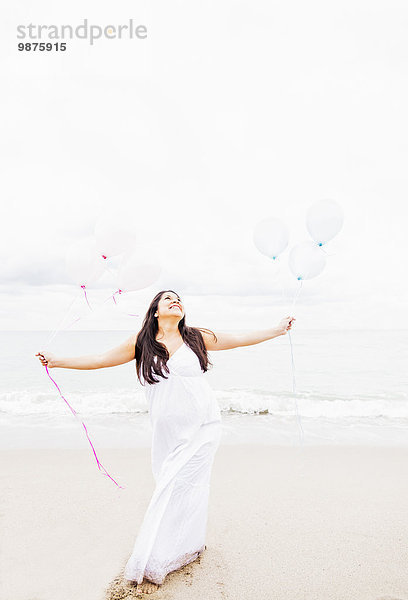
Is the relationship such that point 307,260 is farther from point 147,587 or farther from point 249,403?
point 249,403

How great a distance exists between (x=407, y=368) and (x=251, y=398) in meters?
9.26

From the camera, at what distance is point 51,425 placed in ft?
26.8

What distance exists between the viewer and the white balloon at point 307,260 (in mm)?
4059

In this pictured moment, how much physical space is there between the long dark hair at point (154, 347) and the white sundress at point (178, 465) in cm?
6

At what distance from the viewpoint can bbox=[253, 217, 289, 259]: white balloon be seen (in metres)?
4.04

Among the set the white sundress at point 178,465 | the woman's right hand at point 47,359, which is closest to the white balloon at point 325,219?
the white sundress at point 178,465

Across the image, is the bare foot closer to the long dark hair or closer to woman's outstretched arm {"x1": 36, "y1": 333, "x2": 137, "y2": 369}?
the long dark hair

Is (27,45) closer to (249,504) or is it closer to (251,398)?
(249,504)

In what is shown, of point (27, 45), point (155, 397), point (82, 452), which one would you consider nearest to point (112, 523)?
point (155, 397)

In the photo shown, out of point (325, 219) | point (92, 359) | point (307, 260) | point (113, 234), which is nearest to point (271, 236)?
point (307, 260)

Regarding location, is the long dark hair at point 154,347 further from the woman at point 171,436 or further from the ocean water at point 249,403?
the ocean water at point 249,403

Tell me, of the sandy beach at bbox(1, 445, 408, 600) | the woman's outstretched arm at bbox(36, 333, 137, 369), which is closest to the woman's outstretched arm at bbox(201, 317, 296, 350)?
the woman's outstretched arm at bbox(36, 333, 137, 369)

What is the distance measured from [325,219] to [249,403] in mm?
6939

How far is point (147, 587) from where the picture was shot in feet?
9.36
